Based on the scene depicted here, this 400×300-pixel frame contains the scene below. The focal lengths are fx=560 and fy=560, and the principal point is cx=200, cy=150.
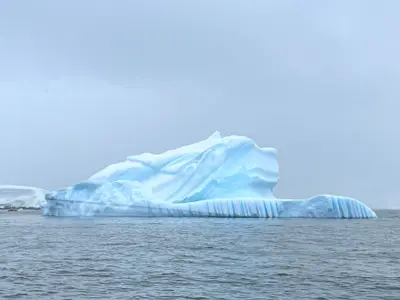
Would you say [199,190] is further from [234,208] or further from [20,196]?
[20,196]

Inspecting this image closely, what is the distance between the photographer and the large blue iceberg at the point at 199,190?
38906mm

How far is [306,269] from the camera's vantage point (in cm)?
1381

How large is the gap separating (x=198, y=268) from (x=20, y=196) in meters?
78.3

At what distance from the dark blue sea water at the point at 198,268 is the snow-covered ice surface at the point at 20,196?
67.4m

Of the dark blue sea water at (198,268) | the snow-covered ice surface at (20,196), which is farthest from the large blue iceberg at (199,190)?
the snow-covered ice surface at (20,196)

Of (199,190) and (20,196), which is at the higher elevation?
(20,196)

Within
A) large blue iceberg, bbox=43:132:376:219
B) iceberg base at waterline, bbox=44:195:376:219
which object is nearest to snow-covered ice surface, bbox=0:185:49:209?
large blue iceberg, bbox=43:132:376:219

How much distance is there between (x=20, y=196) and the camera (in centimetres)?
8700

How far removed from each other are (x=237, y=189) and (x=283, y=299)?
3070cm

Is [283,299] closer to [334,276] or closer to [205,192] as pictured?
[334,276]

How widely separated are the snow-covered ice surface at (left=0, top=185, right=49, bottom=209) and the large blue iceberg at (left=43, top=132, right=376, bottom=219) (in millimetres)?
45759

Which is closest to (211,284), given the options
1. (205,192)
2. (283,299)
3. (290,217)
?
(283,299)

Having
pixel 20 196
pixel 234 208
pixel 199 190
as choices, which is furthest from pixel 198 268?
pixel 20 196

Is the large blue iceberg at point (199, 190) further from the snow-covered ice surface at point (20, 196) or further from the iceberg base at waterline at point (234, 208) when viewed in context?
the snow-covered ice surface at point (20, 196)
